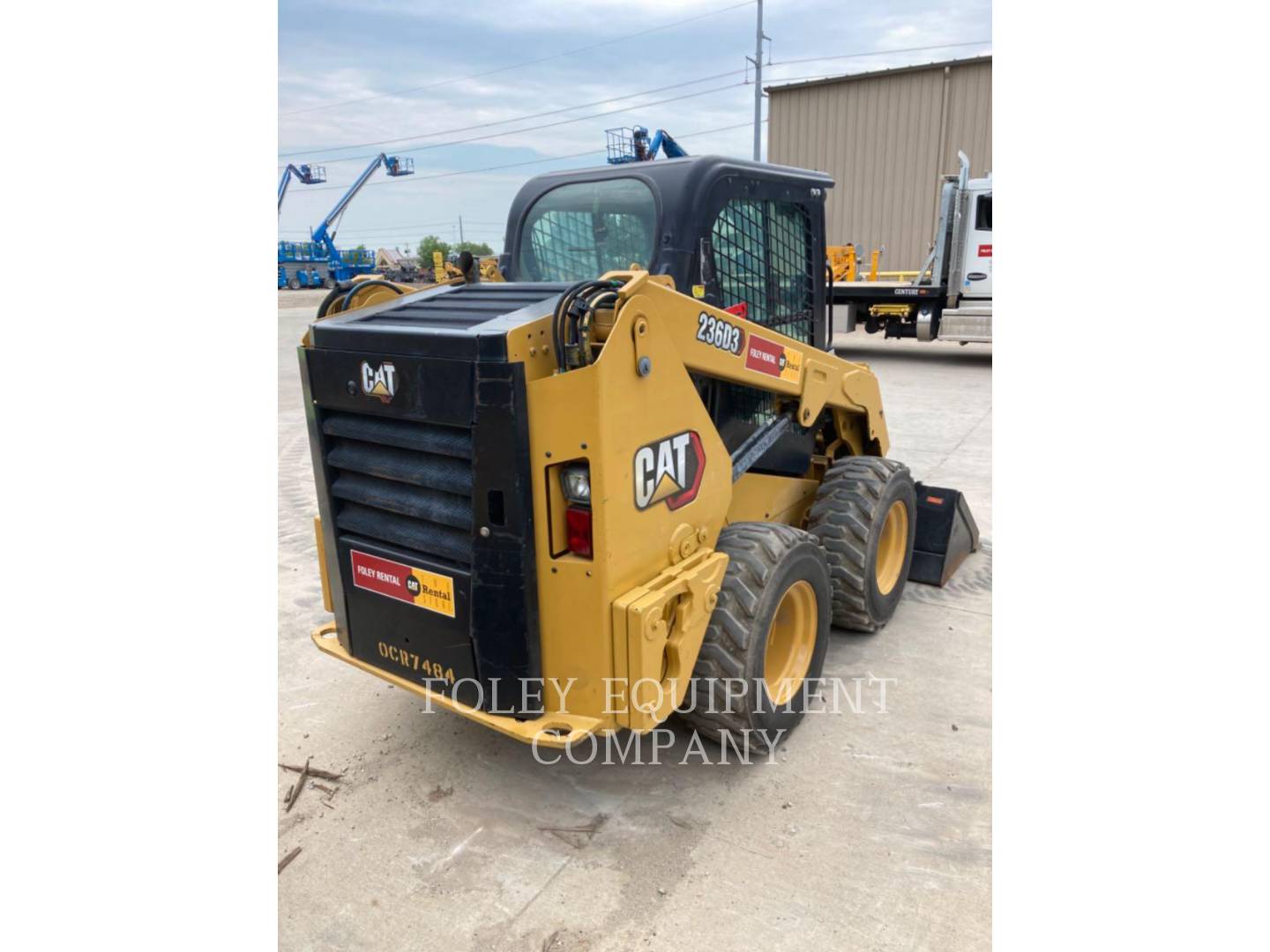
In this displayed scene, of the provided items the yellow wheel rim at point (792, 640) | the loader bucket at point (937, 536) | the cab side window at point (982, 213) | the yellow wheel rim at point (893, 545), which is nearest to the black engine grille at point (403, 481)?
the yellow wheel rim at point (792, 640)

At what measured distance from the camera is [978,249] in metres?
13.5

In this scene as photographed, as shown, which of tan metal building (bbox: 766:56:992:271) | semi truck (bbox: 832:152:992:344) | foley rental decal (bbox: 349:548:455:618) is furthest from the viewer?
tan metal building (bbox: 766:56:992:271)

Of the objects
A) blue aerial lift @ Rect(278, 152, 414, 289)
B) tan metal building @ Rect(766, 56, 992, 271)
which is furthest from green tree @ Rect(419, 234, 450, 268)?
tan metal building @ Rect(766, 56, 992, 271)

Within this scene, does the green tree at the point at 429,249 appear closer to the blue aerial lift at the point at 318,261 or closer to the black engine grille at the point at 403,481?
the blue aerial lift at the point at 318,261

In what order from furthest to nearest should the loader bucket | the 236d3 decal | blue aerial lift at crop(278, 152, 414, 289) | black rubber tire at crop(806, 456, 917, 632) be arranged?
blue aerial lift at crop(278, 152, 414, 289) < the loader bucket < black rubber tire at crop(806, 456, 917, 632) < the 236d3 decal

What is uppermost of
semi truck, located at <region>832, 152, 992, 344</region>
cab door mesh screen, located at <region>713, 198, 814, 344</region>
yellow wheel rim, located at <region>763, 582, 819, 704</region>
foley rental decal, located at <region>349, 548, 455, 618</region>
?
semi truck, located at <region>832, 152, 992, 344</region>

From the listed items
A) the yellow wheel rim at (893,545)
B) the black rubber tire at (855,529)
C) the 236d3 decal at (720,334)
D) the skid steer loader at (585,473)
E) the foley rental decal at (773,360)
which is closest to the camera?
the skid steer loader at (585,473)

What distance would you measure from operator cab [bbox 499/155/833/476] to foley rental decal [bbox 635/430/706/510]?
0.47 meters

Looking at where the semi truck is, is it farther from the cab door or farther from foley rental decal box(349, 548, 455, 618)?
foley rental decal box(349, 548, 455, 618)

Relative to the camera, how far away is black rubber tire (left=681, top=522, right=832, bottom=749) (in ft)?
9.68

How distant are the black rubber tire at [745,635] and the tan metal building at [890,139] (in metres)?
16.7

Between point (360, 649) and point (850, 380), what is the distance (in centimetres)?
268

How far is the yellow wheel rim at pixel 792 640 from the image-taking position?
11.0ft

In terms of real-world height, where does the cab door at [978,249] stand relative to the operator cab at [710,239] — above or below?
above
